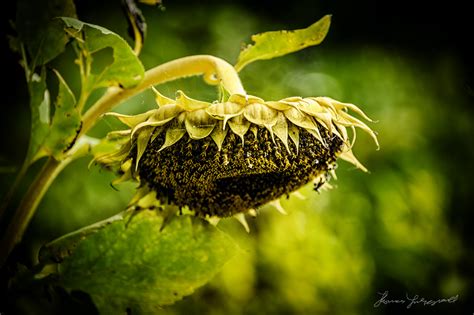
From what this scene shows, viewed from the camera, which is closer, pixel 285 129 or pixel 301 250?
pixel 285 129

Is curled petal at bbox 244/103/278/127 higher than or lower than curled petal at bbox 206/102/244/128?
lower

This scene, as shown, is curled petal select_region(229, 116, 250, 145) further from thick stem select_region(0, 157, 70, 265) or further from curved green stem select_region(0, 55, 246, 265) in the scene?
thick stem select_region(0, 157, 70, 265)

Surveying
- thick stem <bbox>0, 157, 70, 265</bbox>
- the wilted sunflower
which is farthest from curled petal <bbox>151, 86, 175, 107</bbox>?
thick stem <bbox>0, 157, 70, 265</bbox>

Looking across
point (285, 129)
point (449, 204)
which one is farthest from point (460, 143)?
point (285, 129)

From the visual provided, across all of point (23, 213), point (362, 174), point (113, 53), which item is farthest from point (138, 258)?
point (362, 174)

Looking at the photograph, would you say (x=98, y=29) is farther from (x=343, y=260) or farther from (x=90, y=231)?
(x=343, y=260)

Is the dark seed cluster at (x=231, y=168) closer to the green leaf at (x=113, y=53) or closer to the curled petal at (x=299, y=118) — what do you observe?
the curled petal at (x=299, y=118)
